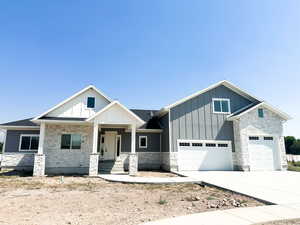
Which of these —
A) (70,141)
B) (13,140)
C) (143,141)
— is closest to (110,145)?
(143,141)

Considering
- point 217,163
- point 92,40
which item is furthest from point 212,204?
point 92,40

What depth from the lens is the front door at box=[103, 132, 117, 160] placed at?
54.0 feet

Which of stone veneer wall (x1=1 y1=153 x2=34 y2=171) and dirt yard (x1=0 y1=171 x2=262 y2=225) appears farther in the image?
stone veneer wall (x1=1 y1=153 x2=34 y2=171)

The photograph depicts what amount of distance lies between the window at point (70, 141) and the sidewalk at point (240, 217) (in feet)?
38.6

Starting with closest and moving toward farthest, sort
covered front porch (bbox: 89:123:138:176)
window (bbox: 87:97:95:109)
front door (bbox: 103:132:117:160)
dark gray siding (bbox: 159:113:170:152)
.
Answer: window (bbox: 87:97:95:109), dark gray siding (bbox: 159:113:170:152), covered front porch (bbox: 89:123:138:176), front door (bbox: 103:132:117:160)

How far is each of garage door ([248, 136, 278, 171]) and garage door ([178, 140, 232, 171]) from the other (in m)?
1.76

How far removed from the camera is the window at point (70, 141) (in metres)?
14.4

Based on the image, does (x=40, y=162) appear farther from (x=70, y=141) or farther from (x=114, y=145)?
(x=114, y=145)

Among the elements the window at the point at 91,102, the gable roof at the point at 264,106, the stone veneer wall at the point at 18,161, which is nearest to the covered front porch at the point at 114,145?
the window at the point at 91,102

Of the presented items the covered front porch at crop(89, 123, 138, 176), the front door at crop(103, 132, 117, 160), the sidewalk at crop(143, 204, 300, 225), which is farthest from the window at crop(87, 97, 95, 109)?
the sidewalk at crop(143, 204, 300, 225)

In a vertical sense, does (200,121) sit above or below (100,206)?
above

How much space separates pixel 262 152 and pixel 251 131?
1991mm

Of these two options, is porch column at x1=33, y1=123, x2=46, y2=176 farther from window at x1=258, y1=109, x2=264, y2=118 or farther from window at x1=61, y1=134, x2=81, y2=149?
window at x1=258, y1=109, x2=264, y2=118

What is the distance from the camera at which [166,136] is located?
15914 millimetres
